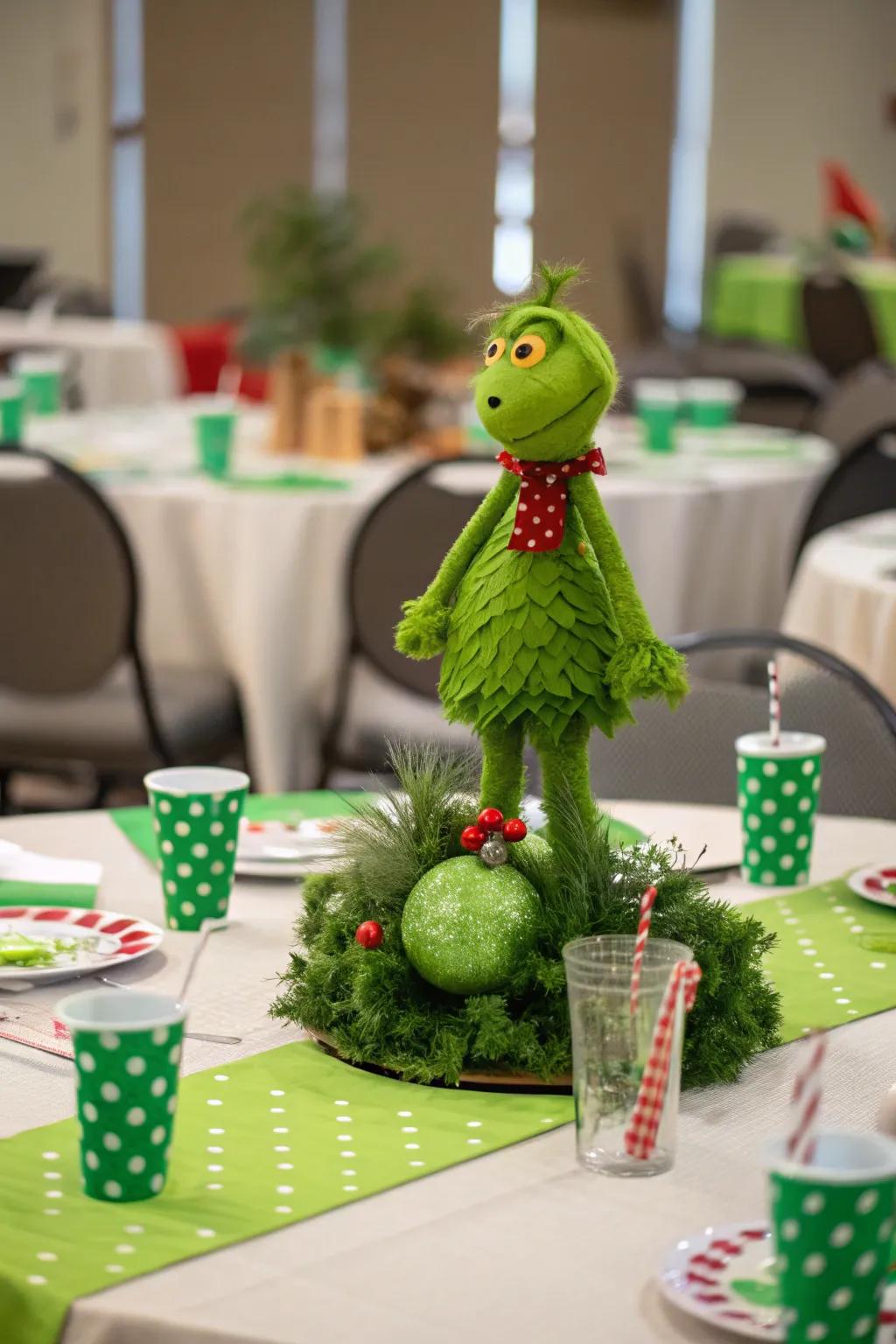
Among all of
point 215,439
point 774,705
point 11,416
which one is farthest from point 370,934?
point 11,416

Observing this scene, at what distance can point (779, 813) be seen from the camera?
5.19ft

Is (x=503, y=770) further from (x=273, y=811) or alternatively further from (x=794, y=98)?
(x=794, y=98)

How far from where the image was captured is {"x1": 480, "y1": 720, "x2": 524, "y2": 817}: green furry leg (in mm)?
1205

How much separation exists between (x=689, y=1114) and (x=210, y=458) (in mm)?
2754

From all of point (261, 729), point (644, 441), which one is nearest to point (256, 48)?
point (644, 441)

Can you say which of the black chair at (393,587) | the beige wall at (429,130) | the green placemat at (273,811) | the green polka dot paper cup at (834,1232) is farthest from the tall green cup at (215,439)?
the beige wall at (429,130)

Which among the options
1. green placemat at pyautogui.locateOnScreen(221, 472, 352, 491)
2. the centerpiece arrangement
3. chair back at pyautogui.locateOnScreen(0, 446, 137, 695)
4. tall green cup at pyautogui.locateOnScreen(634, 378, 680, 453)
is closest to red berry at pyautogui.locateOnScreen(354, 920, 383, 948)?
the centerpiece arrangement

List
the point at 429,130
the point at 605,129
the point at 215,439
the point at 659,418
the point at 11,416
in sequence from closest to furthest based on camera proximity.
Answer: the point at 215,439 → the point at 11,416 → the point at 659,418 → the point at 429,130 → the point at 605,129

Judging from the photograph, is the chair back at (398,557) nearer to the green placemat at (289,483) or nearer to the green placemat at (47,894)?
the green placemat at (289,483)

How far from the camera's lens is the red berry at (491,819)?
116cm

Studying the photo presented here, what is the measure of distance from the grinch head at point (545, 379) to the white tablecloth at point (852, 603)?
5.28ft

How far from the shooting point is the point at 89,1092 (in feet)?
3.17

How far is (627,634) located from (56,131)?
972cm

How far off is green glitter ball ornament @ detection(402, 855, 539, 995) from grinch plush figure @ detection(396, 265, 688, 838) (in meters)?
0.06
